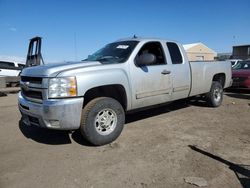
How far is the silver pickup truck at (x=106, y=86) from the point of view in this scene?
417cm

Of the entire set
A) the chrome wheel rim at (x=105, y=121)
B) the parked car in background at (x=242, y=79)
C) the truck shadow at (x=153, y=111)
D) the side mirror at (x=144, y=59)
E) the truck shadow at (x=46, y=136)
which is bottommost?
the truck shadow at (x=46, y=136)

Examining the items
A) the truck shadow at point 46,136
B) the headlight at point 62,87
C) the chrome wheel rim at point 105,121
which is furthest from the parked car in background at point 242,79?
the headlight at point 62,87

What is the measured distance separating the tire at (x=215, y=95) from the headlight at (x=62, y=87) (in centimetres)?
478

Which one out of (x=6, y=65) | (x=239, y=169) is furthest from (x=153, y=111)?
(x=6, y=65)

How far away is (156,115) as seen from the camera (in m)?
6.88

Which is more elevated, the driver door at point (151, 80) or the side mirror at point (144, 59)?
the side mirror at point (144, 59)

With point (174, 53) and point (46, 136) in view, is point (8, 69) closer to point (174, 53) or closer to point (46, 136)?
point (46, 136)

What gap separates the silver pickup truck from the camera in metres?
4.17

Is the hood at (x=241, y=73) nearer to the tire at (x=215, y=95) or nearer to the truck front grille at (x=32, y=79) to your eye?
the tire at (x=215, y=95)

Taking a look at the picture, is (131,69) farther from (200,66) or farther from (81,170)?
(200,66)

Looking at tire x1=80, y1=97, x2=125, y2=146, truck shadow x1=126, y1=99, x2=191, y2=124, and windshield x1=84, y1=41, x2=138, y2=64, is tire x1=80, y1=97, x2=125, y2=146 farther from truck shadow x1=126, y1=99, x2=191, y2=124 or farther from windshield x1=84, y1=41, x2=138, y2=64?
truck shadow x1=126, y1=99, x2=191, y2=124

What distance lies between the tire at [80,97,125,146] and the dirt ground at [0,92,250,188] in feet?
0.57

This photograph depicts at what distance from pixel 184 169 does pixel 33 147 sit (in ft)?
8.71

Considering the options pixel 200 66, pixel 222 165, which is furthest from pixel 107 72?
pixel 200 66
